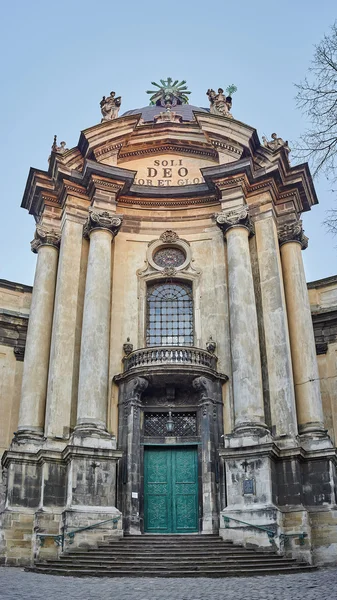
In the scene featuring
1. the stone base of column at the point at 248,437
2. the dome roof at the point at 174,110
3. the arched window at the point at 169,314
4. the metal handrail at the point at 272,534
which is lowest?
the metal handrail at the point at 272,534

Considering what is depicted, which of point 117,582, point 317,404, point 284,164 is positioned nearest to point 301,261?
point 284,164

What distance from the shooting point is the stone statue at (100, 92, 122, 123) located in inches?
1044

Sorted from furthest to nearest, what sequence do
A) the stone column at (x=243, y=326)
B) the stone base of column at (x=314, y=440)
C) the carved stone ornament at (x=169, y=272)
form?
the carved stone ornament at (x=169, y=272) → the stone column at (x=243, y=326) → the stone base of column at (x=314, y=440)

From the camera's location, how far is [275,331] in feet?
70.6

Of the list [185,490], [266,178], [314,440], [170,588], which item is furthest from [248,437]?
[266,178]

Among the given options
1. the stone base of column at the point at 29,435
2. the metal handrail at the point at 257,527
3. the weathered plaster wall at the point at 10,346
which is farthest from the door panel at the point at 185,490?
the weathered plaster wall at the point at 10,346

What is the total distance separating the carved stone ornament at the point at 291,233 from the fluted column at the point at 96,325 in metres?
6.16

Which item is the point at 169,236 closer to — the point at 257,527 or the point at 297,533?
the point at 257,527

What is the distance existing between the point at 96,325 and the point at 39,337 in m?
2.33

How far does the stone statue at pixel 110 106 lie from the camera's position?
26513mm

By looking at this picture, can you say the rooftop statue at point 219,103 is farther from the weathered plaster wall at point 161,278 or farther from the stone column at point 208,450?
the stone column at point 208,450

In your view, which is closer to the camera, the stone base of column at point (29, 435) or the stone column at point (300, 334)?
the stone base of column at point (29, 435)

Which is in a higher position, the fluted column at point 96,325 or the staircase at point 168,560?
the fluted column at point 96,325

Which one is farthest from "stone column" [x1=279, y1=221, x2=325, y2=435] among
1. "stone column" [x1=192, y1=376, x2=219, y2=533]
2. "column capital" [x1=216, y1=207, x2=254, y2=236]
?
"stone column" [x1=192, y1=376, x2=219, y2=533]
